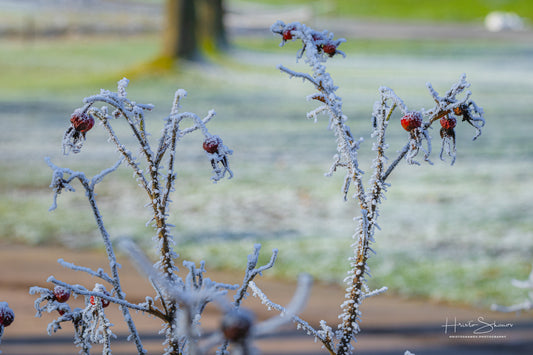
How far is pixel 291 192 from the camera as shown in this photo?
8.60m

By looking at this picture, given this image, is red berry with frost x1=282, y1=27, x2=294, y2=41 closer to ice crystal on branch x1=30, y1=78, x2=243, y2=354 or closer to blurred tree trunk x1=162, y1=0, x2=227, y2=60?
ice crystal on branch x1=30, y1=78, x2=243, y2=354

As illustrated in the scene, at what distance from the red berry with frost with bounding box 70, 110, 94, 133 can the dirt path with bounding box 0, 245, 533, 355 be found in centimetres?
346

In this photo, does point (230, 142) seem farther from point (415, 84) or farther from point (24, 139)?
point (415, 84)

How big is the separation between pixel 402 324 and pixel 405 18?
40.0m

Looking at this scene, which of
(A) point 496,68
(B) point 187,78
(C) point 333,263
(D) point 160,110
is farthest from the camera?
(A) point 496,68

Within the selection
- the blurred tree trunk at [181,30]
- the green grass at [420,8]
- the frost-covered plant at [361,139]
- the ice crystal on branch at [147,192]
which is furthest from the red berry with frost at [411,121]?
the green grass at [420,8]

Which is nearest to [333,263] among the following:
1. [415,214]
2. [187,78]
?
[415,214]

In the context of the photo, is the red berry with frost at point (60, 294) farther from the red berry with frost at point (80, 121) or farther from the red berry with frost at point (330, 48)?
the red berry with frost at point (330, 48)

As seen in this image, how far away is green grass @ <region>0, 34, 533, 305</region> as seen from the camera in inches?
242

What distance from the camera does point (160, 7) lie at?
42250 millimetres

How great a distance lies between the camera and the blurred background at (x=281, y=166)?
631cm

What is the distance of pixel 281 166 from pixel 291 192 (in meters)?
1.46

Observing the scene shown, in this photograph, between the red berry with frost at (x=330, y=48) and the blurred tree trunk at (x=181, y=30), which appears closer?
the red berry with frost at (x=330, y=48)

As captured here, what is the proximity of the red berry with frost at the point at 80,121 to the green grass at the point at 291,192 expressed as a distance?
180 inches
